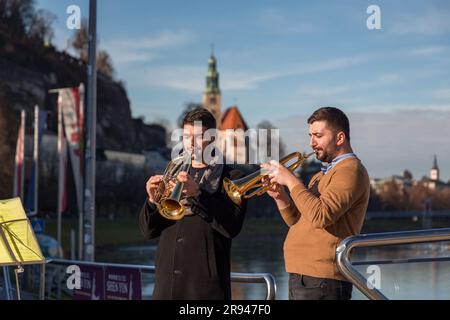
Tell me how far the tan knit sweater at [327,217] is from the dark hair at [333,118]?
7.4 inches

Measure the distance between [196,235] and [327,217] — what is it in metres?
0.73

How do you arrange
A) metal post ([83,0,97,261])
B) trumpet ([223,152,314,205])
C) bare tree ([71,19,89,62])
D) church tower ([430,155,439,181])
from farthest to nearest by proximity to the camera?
church tower ([430,155,439,181]) < bare tree ([71,19,89,62]) < metal post ([83,0,97,261]) < trumpet ([223,152,314,205])

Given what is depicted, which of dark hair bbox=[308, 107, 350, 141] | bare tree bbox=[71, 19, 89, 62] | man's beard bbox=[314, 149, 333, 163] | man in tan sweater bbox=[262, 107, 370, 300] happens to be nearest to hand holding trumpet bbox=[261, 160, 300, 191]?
man in tan sweater bbox=[262, 107, 370, 300]

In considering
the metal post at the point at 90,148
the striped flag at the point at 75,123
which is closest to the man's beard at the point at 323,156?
the metal post at the point at 90,148

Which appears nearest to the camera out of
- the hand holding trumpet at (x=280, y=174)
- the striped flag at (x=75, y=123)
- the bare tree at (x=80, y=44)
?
the hand holding trumpet at (x=280, y=174)

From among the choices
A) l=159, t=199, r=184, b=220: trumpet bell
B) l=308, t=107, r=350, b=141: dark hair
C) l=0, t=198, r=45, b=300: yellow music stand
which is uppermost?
l=308, t=107, r=350, b=141: dark hair

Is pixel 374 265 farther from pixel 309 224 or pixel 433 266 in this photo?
pixel 309 224

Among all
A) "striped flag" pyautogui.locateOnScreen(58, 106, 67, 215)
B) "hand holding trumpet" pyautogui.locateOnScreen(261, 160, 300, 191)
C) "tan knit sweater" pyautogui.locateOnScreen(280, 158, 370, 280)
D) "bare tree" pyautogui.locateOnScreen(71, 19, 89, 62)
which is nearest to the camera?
"tan knit sweater" pyautogui.locateOnScreen(280, 158, 370, 280)

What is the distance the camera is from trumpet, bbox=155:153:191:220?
4566 mm

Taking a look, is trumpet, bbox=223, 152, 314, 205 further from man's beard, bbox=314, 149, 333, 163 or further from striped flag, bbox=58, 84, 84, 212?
striped flag, bbox=58, 84, 84, 212

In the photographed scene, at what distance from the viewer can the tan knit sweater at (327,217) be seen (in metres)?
4.43

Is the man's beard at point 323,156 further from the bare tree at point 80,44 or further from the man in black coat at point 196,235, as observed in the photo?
the bare tree at point 80,44

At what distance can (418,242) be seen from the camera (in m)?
4.55
